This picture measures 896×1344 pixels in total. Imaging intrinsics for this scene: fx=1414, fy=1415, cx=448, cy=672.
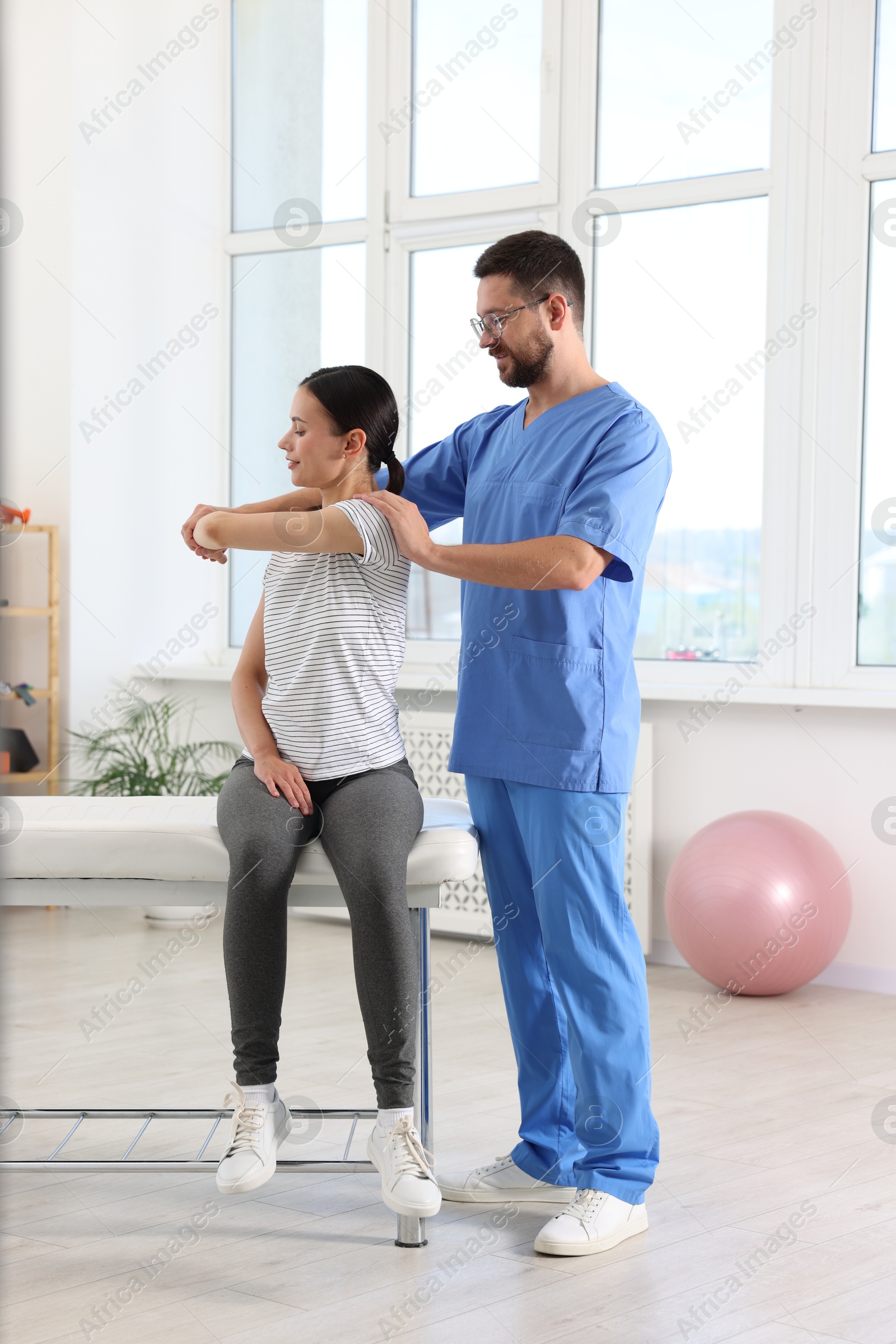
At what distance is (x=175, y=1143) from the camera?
2.13 meters

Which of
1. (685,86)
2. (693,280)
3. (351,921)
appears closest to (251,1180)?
(351,921)

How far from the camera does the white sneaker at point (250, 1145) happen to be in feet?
5.21

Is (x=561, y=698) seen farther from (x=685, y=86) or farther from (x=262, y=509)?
(x=685, y=86)

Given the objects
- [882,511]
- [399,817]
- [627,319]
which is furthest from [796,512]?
[399,817]

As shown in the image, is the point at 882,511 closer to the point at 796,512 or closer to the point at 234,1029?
the point at 796,512

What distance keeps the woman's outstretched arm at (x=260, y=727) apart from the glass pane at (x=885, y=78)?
87.7 inches

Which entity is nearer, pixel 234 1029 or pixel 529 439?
pixel 234 1029

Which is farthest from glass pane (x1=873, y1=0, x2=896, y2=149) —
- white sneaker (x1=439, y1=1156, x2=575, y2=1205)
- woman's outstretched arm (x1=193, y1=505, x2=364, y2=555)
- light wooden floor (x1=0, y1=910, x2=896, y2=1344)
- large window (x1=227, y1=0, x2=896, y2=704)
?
white sneaker (x1=439, y1=1156, x2=575, y2=1205)

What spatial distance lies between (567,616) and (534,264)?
1.46ft

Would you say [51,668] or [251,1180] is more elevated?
[51,668]

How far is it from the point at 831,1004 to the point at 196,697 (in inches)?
86.4

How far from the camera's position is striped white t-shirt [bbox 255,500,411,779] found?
5.69 feet

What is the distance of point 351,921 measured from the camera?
1647 mm

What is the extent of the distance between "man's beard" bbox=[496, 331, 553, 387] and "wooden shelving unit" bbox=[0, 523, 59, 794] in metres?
2.55
